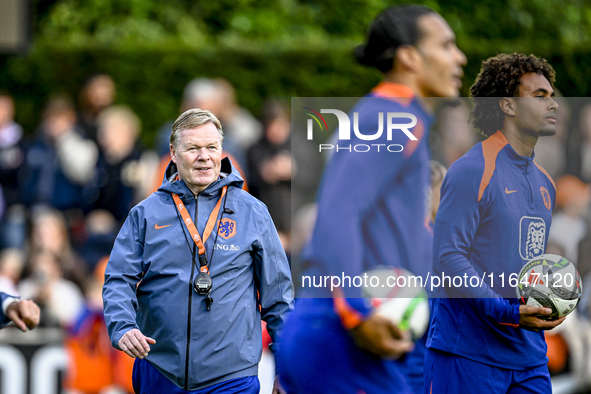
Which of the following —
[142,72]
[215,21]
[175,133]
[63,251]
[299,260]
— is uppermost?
[215,21]

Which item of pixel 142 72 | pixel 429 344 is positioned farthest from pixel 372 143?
pixel 142 72

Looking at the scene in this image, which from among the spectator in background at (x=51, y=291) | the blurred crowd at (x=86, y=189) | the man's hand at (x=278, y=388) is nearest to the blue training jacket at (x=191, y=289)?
the man's hand at (x=278, y=388)

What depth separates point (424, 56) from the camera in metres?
3.35

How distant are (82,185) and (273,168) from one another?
1991 mm

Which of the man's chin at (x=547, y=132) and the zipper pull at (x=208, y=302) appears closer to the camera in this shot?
the zipper pull at (x=208, y=302)

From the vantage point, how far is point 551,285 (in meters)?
3.45

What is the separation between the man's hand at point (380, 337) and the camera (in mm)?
3088

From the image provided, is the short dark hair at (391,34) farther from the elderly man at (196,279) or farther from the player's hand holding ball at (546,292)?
the player's hand holding ball at (546,292)

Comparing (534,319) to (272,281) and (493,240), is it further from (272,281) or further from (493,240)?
(272,281)

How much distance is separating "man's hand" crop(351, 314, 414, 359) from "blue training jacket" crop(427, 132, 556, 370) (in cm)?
49

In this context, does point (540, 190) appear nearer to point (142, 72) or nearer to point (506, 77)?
point (506, 77)

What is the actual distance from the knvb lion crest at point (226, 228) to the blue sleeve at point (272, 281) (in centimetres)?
12

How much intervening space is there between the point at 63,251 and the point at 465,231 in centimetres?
493

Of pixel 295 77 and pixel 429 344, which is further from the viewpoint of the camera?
pixel 295 77
